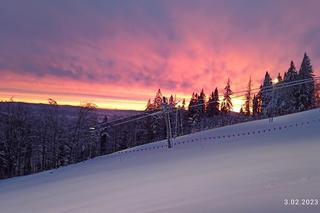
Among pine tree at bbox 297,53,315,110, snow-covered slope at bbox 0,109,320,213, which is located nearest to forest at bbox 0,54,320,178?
pine tree at bbox 297,53,315,110

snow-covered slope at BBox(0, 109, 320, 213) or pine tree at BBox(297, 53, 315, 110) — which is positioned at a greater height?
pine tree at BBox(297, 53, 315, 110)

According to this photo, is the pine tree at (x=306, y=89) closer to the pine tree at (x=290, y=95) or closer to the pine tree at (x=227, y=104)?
the pine tree at (x=290, y=95)

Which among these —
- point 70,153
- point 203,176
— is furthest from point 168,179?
point 70,153

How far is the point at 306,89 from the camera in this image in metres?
64.1

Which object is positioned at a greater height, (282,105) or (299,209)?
(282,105)

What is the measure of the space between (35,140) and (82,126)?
452 inches

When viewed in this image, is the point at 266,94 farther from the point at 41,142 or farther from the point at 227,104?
the point at 41,142

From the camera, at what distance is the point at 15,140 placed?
66.9 metres

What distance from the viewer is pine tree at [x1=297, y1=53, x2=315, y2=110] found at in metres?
63.8

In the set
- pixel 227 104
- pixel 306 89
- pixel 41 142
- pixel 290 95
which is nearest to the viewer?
pixel 306 89

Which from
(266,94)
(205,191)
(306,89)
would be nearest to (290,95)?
(306,89)

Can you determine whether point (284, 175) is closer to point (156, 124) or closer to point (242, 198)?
point (242, 198)

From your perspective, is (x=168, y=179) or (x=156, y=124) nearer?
(x=168, y=179)

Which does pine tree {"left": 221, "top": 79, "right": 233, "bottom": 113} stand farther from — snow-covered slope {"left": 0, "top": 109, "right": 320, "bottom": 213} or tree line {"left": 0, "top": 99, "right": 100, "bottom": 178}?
snow-covered slope {"left": 0, "top": 109, "right": 320, "bottom": 213}
